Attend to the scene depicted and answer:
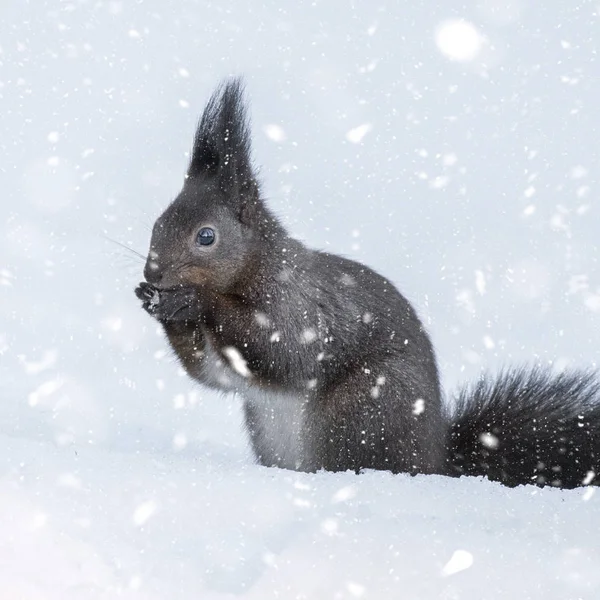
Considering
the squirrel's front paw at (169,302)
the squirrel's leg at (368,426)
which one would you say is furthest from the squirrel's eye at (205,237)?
the squirrel's leg at (368,426)

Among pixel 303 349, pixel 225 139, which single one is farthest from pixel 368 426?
pixel 225 139

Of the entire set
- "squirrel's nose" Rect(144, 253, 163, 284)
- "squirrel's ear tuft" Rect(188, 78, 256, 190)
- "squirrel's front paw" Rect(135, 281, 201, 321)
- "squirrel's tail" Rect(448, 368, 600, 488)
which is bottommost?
"squirrel's tail" Rect(448, 368, 600, 488)

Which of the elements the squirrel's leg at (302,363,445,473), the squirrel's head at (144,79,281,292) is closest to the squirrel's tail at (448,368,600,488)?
the squirrel's leg at (302,363,445,473)

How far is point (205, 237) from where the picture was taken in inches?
99.5

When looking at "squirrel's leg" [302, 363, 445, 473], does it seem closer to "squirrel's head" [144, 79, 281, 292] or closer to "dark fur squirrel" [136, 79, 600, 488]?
"dark fur squirrel" [136, 79, 600, 488]

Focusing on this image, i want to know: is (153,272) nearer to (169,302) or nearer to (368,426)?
(169,302)

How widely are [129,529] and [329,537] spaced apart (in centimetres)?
38

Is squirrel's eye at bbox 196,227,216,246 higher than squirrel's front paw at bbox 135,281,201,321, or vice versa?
squirrel's eye at bbox 196,227,216,246

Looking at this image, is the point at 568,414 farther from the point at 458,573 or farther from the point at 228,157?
the point at 228,157

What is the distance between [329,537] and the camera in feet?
6.35

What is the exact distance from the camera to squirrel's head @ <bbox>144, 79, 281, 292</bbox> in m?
2.49

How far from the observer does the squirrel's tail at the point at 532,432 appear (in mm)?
2670

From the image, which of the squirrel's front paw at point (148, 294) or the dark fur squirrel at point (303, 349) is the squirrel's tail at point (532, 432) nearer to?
the dark fur squirrel at point (303, 349)

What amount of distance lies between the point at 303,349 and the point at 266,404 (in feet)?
0.62
